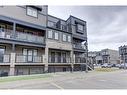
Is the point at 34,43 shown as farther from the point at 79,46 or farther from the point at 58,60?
the point at 79,46

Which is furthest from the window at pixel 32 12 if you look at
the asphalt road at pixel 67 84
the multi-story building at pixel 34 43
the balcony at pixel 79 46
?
the asphalt road at pixel 67 84

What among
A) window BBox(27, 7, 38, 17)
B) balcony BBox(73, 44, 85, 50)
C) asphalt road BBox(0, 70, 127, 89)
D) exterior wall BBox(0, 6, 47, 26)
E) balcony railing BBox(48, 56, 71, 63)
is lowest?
asphalt road BBox(0, 70, 127, 89)

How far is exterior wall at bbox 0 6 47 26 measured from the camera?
16562mm

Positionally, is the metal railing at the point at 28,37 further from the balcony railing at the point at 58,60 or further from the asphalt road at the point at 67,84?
the asphalt road at the point at 67,84

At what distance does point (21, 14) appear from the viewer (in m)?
18.1

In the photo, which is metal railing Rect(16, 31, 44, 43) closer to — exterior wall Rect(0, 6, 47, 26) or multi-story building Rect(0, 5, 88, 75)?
multi-story building Rect(0, 5, 88, 75)

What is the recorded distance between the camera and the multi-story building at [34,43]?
1650 centimetres

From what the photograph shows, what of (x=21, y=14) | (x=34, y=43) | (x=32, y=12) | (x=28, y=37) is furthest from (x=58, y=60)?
(x=21, y=14)

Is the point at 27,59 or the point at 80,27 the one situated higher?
the point at 80,27

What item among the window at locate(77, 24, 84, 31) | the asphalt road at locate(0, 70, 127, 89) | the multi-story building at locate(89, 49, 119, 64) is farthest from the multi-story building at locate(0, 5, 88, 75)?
the multi-story building at locate(89, 49, 119, 64)

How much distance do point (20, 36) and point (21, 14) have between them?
281cm

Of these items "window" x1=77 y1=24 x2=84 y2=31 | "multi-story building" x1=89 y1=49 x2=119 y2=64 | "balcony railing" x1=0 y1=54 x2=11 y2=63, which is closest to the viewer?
"balcony railing" x1=0 y1=54 x2=11 y2=63

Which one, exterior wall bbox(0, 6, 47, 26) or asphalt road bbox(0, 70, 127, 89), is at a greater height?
exterior wall bbox(0, 6, 47, 26)

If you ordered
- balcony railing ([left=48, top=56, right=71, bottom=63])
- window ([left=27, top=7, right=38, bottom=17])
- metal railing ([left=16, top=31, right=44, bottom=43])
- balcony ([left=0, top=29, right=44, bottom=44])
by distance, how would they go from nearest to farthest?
balcony ([left=0, top=29, right=44, bottom=44]) → metal railing ([left=16, top=31, right=44, bottom=43]) → window ([left=27, top=7, right=38, bottom=17]) → balcony railing ([left=48, top=56, right=71, bottom=63])
